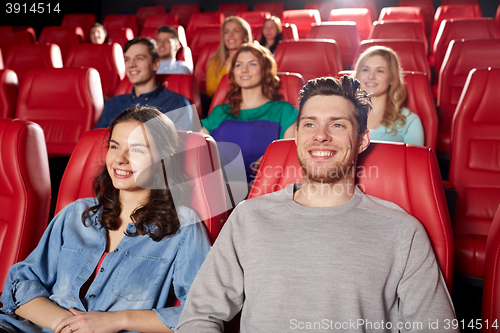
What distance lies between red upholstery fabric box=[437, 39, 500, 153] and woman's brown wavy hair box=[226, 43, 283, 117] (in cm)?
118

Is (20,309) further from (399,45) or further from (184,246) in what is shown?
(399,45)

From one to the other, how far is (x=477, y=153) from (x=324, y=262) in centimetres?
124

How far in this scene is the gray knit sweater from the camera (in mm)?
984

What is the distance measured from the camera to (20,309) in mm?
1189

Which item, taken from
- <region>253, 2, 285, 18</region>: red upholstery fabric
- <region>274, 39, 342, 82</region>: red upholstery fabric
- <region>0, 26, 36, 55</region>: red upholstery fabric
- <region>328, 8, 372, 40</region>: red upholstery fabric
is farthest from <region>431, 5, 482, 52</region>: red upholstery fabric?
<region>0, 26, 36, 55</region>: red upholstery fabric

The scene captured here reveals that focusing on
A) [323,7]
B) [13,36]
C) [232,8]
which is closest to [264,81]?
[13,36]

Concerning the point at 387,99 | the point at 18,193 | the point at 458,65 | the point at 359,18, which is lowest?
the point at 18,193

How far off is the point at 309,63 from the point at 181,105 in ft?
3.57

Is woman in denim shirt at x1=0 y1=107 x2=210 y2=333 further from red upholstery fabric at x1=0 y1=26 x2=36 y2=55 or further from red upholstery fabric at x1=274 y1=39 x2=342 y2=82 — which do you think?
red upholstery fabric at x1=0 y1=26 x2=36 y2=55

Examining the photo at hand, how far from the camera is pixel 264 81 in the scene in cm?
239

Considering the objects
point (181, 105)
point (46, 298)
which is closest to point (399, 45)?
point (181, 105)

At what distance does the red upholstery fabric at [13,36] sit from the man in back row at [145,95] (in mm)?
3353

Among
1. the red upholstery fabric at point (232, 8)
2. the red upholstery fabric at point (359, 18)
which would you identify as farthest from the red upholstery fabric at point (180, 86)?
the red upholstery fabric at point (232, 8)

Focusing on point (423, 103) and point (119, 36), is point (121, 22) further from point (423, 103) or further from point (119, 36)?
point (423, 103)
